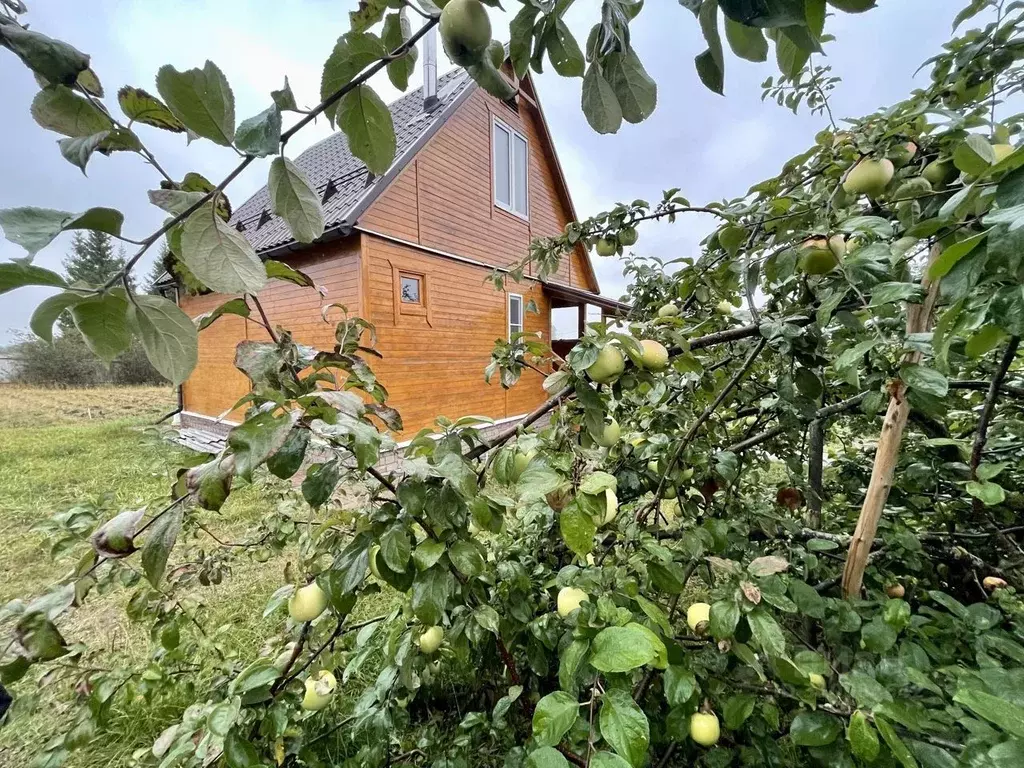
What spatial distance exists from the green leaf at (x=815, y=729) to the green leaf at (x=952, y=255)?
0.62 metres

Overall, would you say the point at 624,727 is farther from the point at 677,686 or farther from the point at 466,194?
the point at 466,194

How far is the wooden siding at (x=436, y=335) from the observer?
16.1ft

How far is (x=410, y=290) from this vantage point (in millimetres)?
5375

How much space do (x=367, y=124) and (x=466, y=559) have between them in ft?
1.91

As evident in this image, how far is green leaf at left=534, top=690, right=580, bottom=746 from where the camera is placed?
492 millimetres

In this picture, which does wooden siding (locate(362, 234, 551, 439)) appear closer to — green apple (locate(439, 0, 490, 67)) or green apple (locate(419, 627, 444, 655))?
green apple (locate(419, 627, 444, 655))

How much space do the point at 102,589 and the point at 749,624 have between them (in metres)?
1.14

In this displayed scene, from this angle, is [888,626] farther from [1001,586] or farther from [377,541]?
[377,541]

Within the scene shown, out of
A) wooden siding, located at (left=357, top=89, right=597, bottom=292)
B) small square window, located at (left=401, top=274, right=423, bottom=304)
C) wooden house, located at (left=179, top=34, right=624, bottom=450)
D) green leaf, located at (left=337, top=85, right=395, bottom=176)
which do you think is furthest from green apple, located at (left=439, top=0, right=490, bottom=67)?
small square window, located at (left=401, top=274, right=423, bottom=304)

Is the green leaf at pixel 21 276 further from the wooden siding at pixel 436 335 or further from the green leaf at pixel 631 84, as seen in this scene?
the wooden siding at pixel 436 335

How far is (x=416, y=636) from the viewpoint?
0.86 meters

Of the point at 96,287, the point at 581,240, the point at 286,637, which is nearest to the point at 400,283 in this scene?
the point at 581,240

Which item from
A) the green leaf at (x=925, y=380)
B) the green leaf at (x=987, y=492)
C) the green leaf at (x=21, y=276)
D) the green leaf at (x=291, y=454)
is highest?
the green leaf at (x=21, y=276)

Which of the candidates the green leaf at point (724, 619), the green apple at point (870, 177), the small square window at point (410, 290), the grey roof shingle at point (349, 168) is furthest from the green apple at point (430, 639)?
the small square window at point (410, 290)
